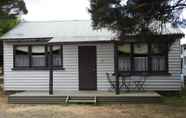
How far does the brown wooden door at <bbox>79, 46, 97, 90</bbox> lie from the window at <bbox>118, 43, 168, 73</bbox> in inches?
51.1

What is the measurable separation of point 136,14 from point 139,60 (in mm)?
7446

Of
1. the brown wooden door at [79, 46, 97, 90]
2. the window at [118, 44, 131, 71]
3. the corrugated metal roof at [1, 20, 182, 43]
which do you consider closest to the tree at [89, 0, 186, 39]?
the corrugated metal roof at [1, 20, 182, 43]

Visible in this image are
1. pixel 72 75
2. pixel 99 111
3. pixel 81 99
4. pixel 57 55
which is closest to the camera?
pixel 99 111

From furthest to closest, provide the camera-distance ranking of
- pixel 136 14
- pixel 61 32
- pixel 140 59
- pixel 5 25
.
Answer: pixel 5 25 → pixel 61 32 → pixel 140 59 → pixel 136 14

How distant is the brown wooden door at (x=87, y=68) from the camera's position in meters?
19.2

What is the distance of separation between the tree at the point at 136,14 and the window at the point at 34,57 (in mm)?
7748

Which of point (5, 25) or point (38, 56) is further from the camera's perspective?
point (5, 25)

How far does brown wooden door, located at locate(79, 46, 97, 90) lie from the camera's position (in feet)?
62.8

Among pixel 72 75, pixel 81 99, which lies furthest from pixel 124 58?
pixel 81 99

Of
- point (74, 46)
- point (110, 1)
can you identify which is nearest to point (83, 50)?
point (74, 46)

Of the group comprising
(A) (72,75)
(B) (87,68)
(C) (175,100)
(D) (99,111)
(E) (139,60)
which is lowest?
(D) (99,111)

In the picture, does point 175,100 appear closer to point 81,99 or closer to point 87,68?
point 81,99

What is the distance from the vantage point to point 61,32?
20.1 meters

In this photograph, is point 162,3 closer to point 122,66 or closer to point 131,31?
point 131,31
